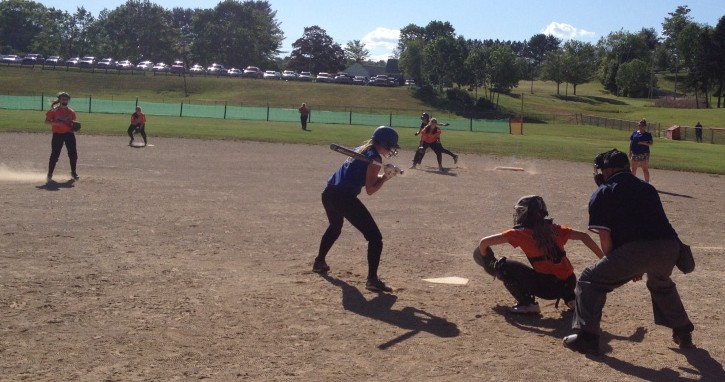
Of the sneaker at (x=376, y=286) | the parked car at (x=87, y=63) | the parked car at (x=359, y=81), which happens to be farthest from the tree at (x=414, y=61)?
the sneaker at (x=376, y=286)

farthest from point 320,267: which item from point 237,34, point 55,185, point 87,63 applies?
Result: point 237,34

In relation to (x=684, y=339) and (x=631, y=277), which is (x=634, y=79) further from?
(x=631, y=277)

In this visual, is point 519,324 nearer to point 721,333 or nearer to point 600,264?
point 600,264

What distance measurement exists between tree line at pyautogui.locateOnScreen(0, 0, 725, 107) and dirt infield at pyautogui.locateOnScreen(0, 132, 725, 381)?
291ft

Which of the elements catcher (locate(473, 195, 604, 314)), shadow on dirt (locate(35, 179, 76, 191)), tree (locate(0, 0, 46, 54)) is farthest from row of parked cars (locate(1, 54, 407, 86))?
catcher (locate(473, 195, 604, 314))

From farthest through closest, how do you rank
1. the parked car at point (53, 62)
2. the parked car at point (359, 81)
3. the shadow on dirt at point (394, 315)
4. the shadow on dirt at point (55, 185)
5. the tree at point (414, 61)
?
the tree at point (414, 61), the parked car at point (359, 81), the parked car at point (53, 62), the shadow on dirt at point (55, 185), the shadow on dirt at point (394, 315)

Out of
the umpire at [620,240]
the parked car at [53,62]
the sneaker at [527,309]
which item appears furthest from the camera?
the parked car at [53,62]

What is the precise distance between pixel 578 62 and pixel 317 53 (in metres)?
55.4

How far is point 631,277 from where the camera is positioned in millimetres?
6926

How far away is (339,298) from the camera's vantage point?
347 inches

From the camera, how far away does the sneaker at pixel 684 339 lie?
7.26 m

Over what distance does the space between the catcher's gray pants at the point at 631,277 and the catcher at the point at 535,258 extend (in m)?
0.89

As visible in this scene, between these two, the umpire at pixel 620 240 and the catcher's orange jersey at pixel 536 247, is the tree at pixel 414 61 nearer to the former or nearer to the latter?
the catcher's orange jersey at pixel 536 247

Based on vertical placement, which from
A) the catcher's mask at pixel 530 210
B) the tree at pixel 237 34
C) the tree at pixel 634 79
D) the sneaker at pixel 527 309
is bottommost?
the sneaker at pixel 527 309
